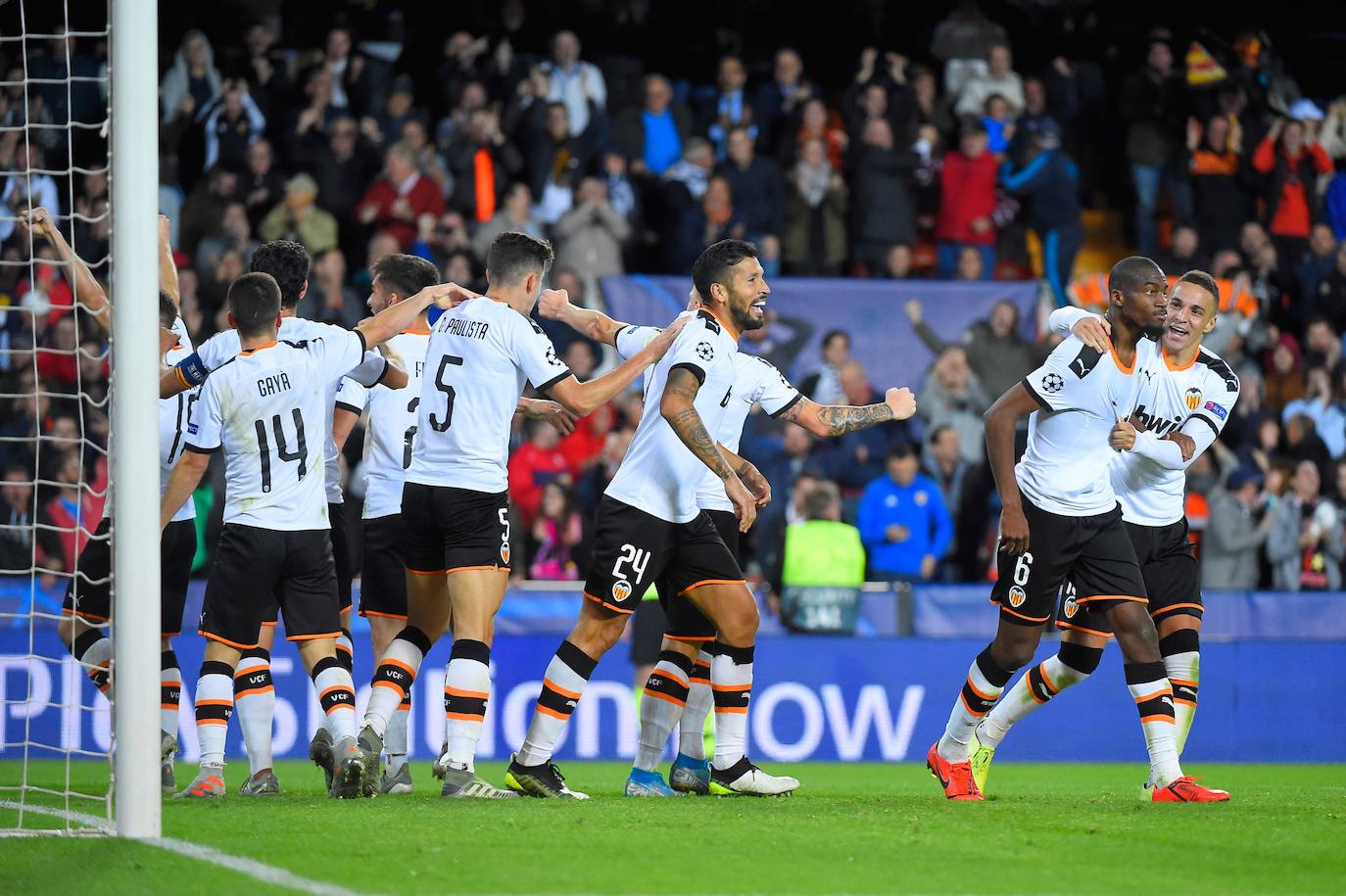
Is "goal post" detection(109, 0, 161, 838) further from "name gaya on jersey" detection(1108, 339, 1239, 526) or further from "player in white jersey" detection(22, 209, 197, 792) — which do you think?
"name gaya on jersey" detection(1108, 339, 1239, 526)

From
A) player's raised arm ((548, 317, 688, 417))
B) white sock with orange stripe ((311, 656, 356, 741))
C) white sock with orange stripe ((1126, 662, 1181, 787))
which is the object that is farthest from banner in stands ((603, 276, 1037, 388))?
white sock with orange stripe ((311, 656, 356, 741))

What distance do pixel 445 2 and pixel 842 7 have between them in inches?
184

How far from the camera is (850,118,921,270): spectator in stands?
18.3m

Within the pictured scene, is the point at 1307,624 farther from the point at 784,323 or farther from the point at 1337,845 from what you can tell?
the point at 1337,845

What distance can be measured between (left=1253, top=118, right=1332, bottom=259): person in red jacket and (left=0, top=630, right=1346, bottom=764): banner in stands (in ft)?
20.4

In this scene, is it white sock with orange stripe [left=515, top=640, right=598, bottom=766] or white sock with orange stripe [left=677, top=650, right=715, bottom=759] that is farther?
white sock with orange stripe [left=677, top=650, right=715, bottom=759]

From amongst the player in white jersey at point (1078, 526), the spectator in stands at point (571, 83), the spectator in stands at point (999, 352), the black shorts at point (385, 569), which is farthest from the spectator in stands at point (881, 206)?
the black shorts at point (385, 569)

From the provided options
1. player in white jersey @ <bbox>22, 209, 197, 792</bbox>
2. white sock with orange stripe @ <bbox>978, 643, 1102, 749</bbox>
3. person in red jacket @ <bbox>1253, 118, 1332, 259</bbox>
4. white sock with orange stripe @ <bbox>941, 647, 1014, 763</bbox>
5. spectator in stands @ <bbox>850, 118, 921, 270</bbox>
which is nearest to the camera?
white sock with orange stripe @ <bbox>941, 647, 1014, 763</bbox>

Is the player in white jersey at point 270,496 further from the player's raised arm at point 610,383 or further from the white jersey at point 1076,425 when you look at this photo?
the white jersey at point 1076,425

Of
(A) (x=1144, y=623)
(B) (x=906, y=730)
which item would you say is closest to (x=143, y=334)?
(A) (x=1144, y=623)

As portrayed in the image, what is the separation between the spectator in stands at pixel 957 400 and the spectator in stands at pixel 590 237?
319 centimetres

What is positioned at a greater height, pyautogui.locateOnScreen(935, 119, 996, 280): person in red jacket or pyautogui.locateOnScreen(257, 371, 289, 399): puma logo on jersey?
A: pyautogui.locateOnScreen(935, 119, 996, 280): person in red jacket

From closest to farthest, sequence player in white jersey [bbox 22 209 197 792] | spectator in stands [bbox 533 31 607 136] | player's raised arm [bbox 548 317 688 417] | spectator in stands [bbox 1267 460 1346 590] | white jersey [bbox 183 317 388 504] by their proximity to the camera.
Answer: player's raised arm [bbox 548 317 688 417] < white jersey [bbox 183 317 388 504] < player in white jersey [bbox 22 209 197 792] < spectator in stands [bbox 1267 460 1346 590] < spectator in stands [bbox 533 31 607 136]

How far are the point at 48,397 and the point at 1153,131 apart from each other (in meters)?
12.1
